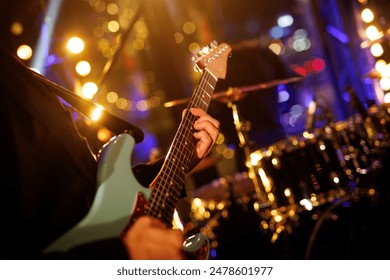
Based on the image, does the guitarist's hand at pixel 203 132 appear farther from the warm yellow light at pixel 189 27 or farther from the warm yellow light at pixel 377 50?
the warm yellow light at pixel 189 27

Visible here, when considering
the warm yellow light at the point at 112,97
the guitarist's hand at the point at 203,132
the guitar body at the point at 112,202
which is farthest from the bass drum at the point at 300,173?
the warm yellow light at the point at 112,97

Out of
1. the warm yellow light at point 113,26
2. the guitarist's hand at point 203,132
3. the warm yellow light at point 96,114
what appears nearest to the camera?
the warm yellow light at point 96,114

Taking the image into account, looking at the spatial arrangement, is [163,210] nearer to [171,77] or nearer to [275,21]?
[171,77]

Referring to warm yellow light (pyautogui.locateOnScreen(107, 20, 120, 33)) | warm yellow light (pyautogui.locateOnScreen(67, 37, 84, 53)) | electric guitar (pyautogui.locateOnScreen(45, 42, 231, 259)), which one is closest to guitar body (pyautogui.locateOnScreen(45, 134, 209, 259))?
electric guitar (pyautogui.locateOnScreen(45, 42, 231, 259))

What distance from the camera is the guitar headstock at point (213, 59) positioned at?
7.99 ft

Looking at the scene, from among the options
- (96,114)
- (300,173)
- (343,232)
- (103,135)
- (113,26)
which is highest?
(113,26)

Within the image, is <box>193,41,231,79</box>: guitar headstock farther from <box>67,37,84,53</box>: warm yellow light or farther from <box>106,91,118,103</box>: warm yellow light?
<box>106,91,118,103</box>: warm yellow light

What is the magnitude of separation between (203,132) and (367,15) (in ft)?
15.7

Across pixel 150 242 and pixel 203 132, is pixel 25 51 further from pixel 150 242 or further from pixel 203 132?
pixel 150 242

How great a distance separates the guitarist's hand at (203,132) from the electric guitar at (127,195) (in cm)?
3

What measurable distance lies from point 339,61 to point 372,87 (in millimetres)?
670

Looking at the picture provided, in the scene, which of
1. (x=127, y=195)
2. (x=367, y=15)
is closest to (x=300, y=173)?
(x=127, y=195)

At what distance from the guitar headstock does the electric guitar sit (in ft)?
1.24

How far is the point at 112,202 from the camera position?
143 centimetres
